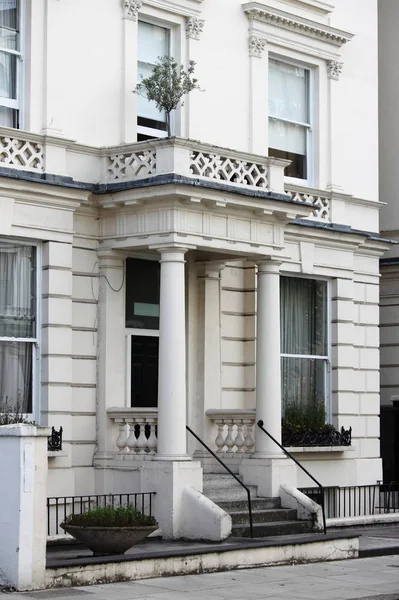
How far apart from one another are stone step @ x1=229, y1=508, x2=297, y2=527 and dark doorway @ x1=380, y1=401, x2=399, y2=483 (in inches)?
315

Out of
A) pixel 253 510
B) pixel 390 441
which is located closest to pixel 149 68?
pixel 253 510

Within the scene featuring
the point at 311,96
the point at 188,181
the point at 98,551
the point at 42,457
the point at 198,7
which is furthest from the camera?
the point at 311,96

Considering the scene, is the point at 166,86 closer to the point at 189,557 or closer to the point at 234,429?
the point at 234,429

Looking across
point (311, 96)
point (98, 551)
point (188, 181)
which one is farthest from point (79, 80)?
point (98, 551)

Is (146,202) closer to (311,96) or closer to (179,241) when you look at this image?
(179,241)

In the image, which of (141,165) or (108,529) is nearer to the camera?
(108,529)

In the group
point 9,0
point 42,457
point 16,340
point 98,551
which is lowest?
point 98,551

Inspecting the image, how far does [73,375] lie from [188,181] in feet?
12.2

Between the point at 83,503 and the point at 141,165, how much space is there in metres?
5.59

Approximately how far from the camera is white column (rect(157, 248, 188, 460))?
66.4 ft

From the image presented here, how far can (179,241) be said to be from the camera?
2056cm

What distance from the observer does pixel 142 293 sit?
22.7 meters

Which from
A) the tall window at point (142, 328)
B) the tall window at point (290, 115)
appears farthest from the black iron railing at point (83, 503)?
the tall window at point (290, 115)

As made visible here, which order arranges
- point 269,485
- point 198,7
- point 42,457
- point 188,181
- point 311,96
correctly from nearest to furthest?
point 42,457, point 188,181, point 269,485, point 198,7, point 311,96
